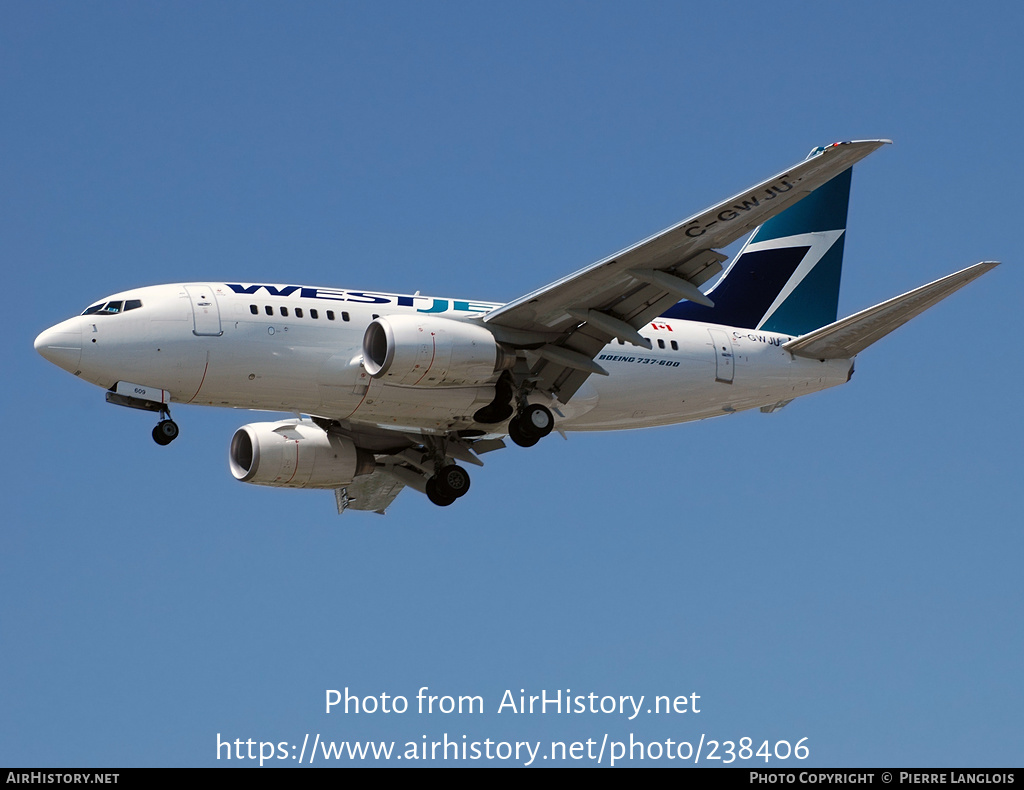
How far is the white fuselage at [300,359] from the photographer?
103 feet

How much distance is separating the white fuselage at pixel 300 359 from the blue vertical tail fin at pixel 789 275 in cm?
278

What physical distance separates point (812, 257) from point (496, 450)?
34.7 feet

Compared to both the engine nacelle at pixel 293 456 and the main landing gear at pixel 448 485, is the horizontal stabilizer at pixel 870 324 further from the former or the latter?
the engine nacelle at pixel 293 456

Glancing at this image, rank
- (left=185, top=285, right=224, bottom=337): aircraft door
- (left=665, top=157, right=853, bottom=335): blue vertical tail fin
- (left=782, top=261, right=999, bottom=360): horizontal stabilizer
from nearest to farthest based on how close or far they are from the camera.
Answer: (left=185, top=285, right=224, bottom=337): aircraft door
(left=782, top=261, right=999, bottom=360): horizontal stabilizer
(left=665, top=157, right=853, bottom=335): blue vertical tail fin

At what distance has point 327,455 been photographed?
1464 inches

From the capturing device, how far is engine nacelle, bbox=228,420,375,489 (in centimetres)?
3694

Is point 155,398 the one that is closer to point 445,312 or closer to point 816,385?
point 445,312

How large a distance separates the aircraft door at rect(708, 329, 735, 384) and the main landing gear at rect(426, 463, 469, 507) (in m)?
6.87

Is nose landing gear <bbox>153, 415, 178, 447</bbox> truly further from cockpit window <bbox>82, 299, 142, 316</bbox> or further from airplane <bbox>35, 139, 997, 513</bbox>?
cockpit window <bbox>82, 299, 142, 316</bbox>

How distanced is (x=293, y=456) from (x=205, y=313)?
6253 millimetres

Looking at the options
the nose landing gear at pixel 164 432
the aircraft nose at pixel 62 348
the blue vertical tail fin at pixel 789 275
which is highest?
the blue vertical tail fin at pixel 789 275

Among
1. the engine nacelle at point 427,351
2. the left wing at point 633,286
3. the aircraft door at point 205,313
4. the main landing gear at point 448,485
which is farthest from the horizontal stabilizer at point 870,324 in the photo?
the aircraft door at point 205,313

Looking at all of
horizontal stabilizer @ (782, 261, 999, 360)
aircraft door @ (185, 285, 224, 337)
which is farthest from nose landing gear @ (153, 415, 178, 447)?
horizontal stabilizer @ (782, 261, 999, 360)

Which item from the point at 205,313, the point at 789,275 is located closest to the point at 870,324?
the point at 789,275
